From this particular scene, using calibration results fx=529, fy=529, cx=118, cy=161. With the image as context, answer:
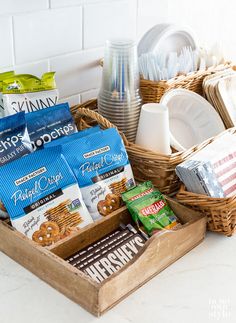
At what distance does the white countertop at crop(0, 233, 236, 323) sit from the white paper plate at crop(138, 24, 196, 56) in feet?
1.93

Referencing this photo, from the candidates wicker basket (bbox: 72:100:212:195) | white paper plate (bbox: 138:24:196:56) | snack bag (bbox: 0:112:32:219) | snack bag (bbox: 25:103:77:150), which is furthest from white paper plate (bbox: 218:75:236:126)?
snack bag (bbox: 0:112:32:219)

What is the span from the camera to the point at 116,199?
1.09 m

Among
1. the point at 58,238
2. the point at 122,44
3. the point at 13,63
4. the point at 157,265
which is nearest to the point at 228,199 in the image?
the point at 157,265

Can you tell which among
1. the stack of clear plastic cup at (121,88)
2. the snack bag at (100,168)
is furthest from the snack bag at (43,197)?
the stack of clear plastic cup at (121,88)

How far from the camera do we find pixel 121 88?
48.4 inches

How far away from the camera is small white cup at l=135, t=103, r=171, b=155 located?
3.83ft

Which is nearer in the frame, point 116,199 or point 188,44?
point 116,199

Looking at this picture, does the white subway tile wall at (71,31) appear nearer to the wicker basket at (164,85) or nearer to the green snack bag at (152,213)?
the wicker basket at (164,85)

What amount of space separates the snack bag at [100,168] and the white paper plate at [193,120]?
0.91ft

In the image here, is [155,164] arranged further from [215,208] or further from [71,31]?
[71,31]

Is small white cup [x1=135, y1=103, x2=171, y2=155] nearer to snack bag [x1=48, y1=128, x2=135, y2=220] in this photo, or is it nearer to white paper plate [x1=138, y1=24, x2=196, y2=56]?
snack bag [x1=48, y1=128, x2=135, y2=220]

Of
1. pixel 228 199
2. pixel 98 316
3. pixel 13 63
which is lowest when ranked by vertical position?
pixel 98 316

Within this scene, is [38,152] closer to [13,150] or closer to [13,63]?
[13,150]

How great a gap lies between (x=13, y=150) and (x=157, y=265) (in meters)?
0.35
